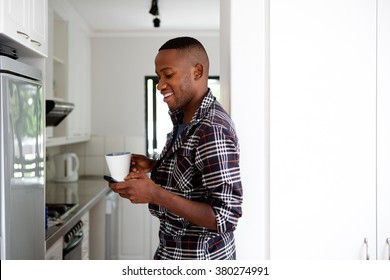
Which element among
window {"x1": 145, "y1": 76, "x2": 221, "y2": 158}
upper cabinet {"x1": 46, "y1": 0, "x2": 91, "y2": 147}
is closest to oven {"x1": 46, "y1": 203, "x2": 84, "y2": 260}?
upper cabinet {"x1": 46, "y1": 0, "x2": 91, "y2": 147}

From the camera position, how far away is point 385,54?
4.94 feet

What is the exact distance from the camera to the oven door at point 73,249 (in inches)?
101

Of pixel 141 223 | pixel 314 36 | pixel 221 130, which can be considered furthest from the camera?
pixel 141 223

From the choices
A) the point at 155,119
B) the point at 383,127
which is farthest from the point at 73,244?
the point at 155,119

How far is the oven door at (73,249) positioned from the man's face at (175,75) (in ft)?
5.02

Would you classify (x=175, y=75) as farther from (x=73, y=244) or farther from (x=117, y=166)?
(x=73, y=244)

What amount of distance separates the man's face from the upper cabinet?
213 centimetres

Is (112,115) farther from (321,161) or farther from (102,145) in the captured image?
(321,161)

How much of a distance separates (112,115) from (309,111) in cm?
366

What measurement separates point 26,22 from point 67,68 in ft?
6.90

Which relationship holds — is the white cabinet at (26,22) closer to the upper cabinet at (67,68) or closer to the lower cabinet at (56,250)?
the lower cabinet at (56,250)

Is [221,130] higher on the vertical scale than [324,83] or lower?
lower

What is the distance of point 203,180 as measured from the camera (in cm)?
124

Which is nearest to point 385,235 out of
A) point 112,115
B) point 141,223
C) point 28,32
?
point 28,32
